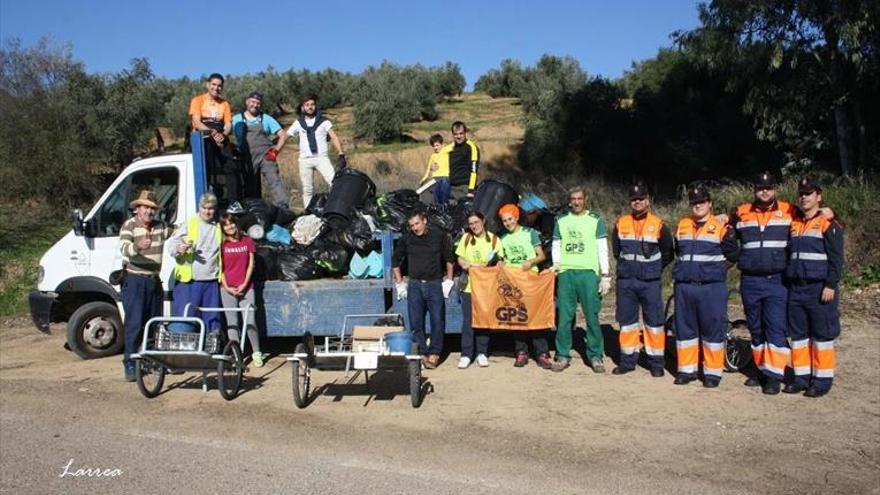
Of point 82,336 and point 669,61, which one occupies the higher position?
point 669,61

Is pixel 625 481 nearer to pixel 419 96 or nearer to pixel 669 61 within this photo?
pixel 669 61

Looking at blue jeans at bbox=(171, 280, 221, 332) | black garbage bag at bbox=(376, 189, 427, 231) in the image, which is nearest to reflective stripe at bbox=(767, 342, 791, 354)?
black garbage bag at bbox=(376, 189, 427, 231)

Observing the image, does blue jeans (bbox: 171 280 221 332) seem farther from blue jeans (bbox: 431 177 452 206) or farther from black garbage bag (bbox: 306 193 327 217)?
blue jeans (bbox: 431 177 452 206)

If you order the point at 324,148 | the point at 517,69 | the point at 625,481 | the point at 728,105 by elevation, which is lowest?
the point at 625,481

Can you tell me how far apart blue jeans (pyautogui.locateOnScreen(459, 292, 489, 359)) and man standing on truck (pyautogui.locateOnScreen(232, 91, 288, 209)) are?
3.22 m

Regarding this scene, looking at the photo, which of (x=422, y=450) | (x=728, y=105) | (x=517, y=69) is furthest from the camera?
(x=517, y=69)

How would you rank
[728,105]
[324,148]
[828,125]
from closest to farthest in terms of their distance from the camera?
[324,148] → [828,125] → [728,105]

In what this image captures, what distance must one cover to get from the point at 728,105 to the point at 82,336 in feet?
78.1

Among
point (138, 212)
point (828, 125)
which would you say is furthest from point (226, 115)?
point (828, 125)

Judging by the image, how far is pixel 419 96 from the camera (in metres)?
36.0

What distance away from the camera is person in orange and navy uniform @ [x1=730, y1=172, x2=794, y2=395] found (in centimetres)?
713

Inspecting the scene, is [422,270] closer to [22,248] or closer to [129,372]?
[129,372]

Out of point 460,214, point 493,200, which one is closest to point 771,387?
point 493,200

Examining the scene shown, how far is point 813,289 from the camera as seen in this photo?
702cm
